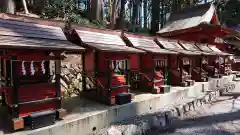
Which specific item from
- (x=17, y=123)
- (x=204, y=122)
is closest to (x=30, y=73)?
(x=17, y=123)

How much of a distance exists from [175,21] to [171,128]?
49.5 ft

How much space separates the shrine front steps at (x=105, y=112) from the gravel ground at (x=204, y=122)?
0.95 feet

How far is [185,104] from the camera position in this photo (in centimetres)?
931

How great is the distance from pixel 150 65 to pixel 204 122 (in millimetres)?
3510

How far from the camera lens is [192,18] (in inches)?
736

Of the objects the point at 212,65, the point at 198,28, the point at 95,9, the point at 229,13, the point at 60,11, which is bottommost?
the point at 212,65

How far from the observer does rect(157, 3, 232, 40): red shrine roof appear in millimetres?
16609

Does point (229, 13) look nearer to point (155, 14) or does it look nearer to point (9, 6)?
point (155, 14)

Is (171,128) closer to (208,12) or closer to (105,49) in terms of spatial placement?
(105,49)

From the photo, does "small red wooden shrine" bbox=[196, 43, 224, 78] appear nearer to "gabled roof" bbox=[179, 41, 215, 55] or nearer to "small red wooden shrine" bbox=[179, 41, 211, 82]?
"gabled roof" bbox=[179, 41, 215, 55]

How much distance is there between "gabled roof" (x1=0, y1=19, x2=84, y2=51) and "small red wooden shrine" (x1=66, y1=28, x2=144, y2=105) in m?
1.08

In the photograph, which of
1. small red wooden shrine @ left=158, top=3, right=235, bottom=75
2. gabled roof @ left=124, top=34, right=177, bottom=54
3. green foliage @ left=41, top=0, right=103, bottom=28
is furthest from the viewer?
small red wooden shrine @ left=158, top=3, right=235, bottom=75

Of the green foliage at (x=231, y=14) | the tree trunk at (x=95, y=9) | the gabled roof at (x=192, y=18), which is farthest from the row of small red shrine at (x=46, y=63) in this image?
the green foliage at (x=231, y=14)

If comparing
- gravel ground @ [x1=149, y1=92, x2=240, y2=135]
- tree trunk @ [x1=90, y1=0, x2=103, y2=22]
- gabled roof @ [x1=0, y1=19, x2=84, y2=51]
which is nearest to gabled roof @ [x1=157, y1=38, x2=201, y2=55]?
gravel ground @ [x1=149, y1=92, x2=240, y2=135]
